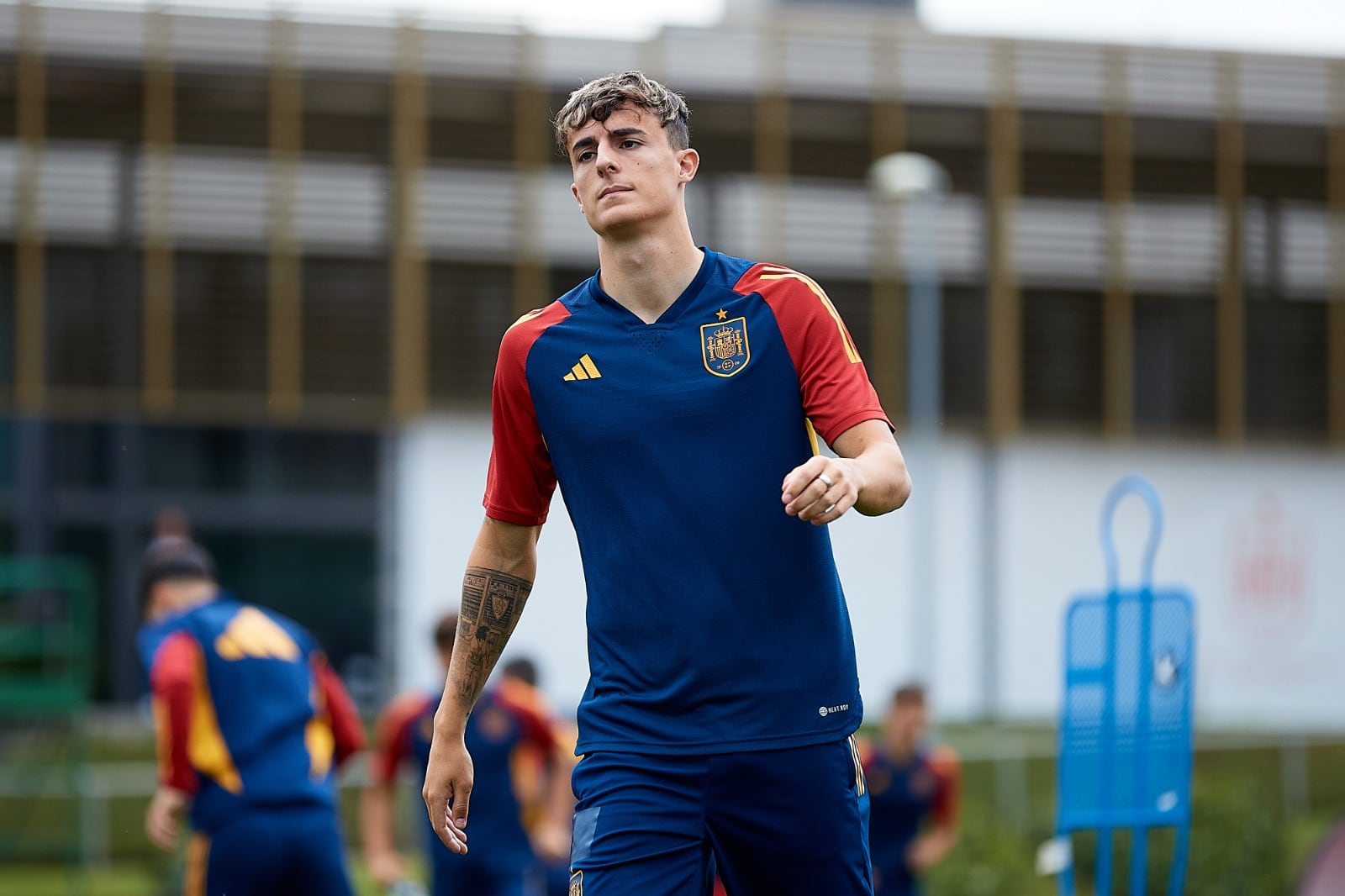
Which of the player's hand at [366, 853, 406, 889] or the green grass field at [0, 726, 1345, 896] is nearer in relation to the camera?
the player's hand at [366, 853, 406, 889]

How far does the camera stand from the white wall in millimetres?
26172

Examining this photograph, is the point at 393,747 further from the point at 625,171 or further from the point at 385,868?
the point at 625,171

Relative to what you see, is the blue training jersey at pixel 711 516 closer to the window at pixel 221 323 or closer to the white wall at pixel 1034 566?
the white wall at pixel 1034 566

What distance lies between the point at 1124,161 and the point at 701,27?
22.8 feet

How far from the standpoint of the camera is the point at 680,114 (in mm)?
4180

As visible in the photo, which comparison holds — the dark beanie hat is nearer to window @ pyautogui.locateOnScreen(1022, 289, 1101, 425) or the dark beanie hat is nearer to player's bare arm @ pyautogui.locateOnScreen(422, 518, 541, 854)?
player's bare arm @ pyautogui.locateOnScreen(422, 518, 541, 854)

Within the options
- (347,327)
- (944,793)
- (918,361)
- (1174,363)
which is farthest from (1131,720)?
(1174,363)

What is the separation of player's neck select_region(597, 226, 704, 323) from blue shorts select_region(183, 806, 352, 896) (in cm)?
355

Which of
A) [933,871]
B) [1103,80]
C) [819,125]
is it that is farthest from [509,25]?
[933,871]

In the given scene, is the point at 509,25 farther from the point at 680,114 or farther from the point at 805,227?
the point at 680,114

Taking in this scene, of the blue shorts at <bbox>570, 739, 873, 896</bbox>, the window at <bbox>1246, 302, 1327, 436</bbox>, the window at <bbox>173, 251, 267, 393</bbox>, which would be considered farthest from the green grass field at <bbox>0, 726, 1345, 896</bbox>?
the window at <bbox>1246, 302, 1327, 436</bbox>

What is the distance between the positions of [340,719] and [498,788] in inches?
116

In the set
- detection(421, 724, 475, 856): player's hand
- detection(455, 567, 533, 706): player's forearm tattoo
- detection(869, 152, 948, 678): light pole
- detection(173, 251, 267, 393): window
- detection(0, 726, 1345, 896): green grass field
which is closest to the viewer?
detection(421, 724, 475, 856): player's hand

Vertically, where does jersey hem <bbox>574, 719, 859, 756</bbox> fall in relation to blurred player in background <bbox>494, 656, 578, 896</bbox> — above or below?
above
